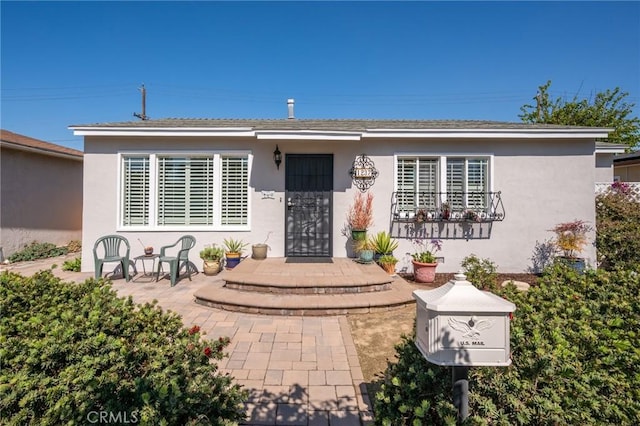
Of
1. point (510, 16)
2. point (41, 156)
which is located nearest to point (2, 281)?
point (41, 156)

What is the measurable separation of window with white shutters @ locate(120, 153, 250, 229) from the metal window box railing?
393 centimetres

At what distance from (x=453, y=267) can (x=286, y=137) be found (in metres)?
5.19

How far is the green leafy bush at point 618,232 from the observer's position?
6.51 metres

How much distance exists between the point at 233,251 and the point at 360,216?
322 centimetres

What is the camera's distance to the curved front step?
14.6 feet

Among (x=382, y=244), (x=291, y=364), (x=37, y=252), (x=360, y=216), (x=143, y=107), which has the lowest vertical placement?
(x=291, y=364)

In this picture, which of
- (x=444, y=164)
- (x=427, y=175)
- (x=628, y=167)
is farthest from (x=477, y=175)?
(x=628, y=167)

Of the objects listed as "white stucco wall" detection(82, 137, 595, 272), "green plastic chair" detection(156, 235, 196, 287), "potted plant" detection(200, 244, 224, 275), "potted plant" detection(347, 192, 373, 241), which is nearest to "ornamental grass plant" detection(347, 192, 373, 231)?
"potted plant" detection(347, 192, 373, 241)

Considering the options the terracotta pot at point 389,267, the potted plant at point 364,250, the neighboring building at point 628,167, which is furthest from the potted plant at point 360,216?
the neighboring building at point 628,167

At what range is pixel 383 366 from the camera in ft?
9.91

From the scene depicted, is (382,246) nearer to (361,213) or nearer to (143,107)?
(361,213)

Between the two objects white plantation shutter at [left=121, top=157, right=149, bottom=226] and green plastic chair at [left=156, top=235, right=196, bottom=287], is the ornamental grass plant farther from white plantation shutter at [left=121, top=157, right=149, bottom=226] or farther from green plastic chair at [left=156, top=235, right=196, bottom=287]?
white plantation shutter at [left=121, top=157, right=149, bottom=226]

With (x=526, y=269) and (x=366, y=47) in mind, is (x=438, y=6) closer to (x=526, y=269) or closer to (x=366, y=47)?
(x=366, y=47)

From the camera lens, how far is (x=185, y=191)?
269 inches
